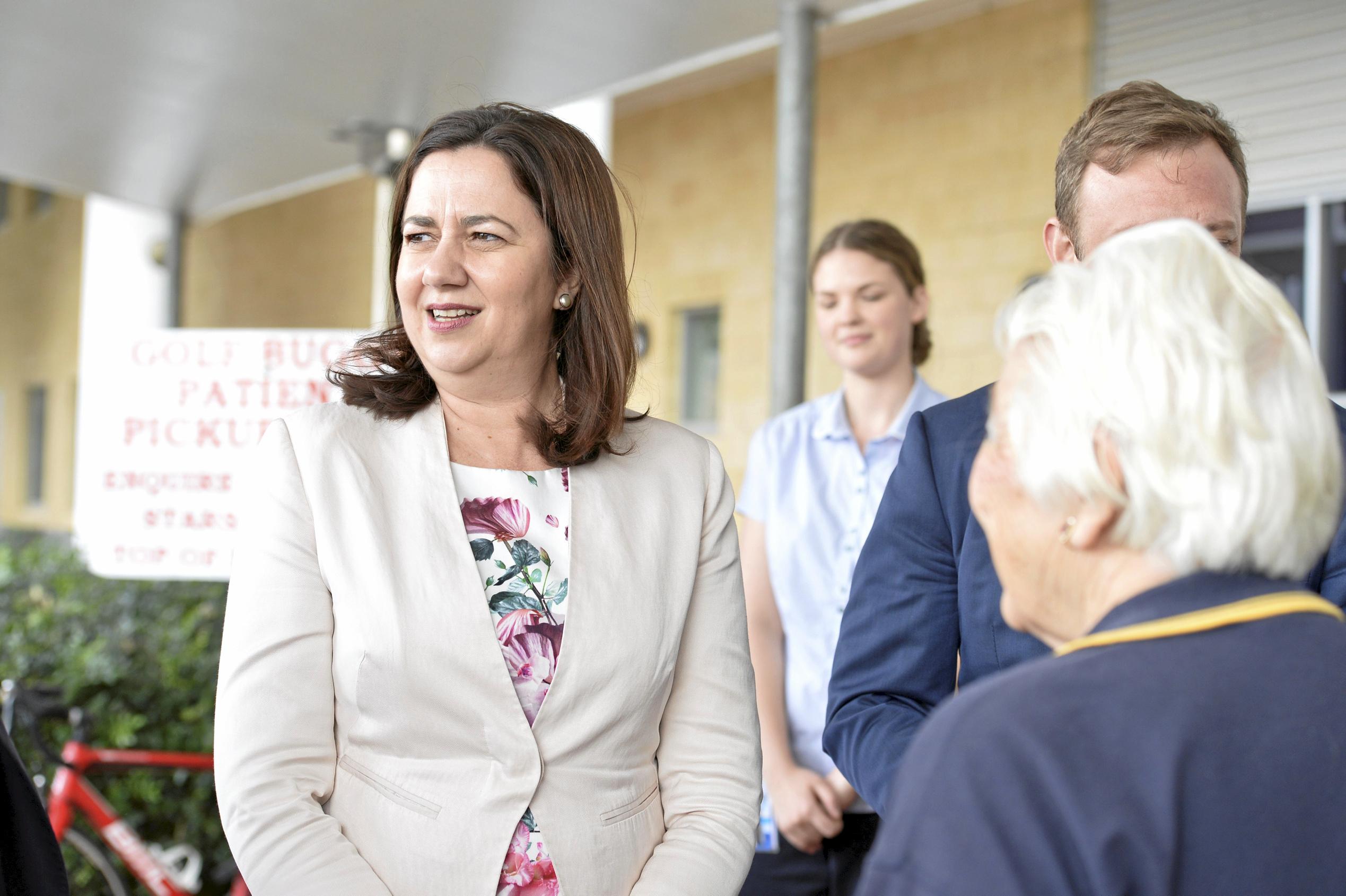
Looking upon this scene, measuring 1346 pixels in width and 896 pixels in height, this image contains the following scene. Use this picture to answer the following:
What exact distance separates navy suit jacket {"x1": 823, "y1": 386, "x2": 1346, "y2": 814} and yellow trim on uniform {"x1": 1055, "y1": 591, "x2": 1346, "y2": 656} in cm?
51

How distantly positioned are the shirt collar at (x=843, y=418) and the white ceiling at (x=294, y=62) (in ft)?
4.20

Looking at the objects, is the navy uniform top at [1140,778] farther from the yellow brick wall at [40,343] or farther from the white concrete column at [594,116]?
the yellow brick wall at [40,343]

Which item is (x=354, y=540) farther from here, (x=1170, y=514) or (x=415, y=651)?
(x=1170, y=514)

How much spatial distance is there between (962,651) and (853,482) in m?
1.18

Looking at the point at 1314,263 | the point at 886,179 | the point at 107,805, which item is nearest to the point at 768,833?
the point at 107,805

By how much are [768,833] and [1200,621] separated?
173cm

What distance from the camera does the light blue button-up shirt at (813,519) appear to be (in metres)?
2.62

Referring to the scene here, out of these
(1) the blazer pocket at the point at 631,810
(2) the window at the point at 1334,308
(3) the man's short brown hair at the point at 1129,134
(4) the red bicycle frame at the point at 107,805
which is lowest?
(4) the red bicycle frame at the point at 107,805

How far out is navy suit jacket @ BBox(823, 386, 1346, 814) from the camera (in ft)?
4.97

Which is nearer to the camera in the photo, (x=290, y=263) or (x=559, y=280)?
(x=559, y=280)

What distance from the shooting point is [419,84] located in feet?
16.7

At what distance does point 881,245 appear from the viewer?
297 centimetres

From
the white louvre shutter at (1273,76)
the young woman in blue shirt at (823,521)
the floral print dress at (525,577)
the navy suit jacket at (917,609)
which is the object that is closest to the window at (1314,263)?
the white louvre shutter at (1273,76)

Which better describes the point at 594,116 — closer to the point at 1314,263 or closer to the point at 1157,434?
the point at 1314,263
